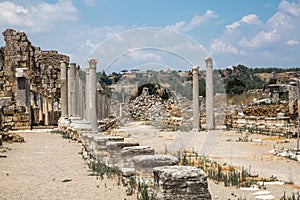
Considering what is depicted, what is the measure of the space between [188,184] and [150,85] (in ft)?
132

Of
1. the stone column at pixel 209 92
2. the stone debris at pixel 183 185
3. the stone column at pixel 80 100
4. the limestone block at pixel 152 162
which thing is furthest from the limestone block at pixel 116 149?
the stone column at pixel 80 100

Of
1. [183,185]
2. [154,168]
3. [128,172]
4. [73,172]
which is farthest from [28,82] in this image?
[183,185]

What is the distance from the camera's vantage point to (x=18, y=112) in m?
23.8

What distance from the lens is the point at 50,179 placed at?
27.2 ft

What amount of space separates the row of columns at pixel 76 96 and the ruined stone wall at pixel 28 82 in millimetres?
2238

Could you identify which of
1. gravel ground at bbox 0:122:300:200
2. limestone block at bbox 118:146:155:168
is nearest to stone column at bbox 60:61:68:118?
gravel ground at bbox 0:122:300:200

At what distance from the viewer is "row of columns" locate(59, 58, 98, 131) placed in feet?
65.5

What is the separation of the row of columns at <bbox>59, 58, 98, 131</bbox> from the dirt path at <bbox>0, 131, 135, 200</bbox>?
757cm

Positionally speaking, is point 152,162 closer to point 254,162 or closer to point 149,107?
point 254,162

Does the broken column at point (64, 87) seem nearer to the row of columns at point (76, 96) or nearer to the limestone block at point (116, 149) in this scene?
the row of columns at point (76, 96)

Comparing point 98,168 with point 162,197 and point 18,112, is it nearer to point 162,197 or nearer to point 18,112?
point 162,197

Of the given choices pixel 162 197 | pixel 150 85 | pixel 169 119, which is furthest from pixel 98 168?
pixel 150 85

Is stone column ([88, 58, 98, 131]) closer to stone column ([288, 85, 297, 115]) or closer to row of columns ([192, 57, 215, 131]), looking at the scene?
row of columns ([192, 57, 215, 131])

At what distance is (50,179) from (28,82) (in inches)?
742
